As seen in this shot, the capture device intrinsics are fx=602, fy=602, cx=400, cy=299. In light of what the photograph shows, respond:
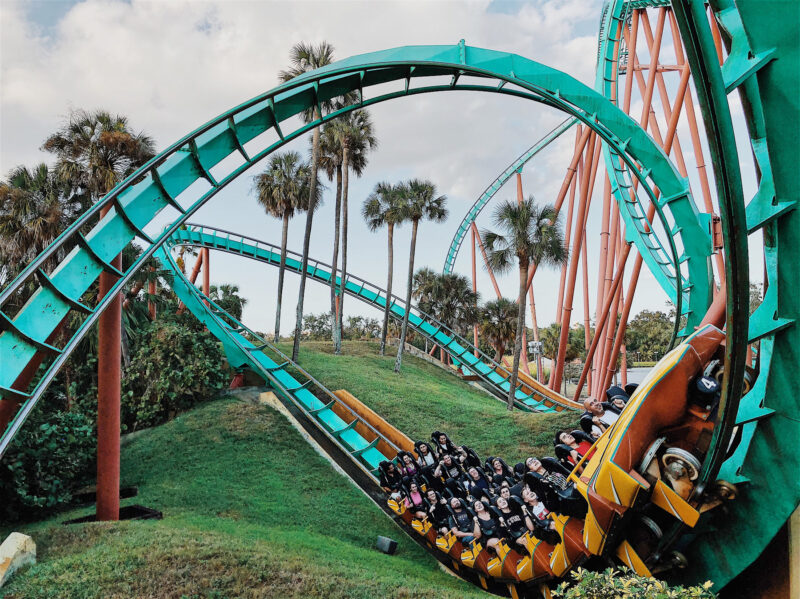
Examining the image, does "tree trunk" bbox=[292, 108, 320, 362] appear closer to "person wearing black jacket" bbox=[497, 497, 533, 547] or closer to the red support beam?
the red support beam

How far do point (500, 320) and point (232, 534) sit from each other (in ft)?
72.6

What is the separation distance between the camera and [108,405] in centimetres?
853

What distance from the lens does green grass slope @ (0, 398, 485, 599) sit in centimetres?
576

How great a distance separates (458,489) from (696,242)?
4.37m

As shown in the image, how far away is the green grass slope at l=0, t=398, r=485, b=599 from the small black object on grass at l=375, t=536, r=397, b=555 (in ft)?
0.48

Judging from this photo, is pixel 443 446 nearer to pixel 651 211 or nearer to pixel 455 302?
pixel 651 211

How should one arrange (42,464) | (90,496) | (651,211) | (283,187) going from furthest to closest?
(283,187) → (651,211) → (90,496) → (42,464)

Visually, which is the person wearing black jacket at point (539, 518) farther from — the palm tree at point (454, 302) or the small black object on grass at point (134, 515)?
the palm tree at point (454, 302)

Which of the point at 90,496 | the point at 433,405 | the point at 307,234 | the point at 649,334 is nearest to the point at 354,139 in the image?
the point at 307,234

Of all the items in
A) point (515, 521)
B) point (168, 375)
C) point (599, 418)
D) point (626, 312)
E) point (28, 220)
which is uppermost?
point (28, 220)

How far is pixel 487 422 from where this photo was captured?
14875 mm

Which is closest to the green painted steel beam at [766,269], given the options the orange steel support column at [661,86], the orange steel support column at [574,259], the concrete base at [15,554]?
the concrete base at [15,554]

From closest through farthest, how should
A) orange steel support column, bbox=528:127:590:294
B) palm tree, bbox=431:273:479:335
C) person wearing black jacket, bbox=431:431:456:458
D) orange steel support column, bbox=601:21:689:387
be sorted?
person wearing black jacket, bbox=431:431:456:458, orange steel support column, bbox=601:21:689:387, orange steel support column, bbox=528:127:590:294, palm tree, bbox=431:273:479:335

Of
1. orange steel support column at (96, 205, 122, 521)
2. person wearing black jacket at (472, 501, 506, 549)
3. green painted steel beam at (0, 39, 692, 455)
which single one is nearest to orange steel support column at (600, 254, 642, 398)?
green painted steel beam at (0, 39, 692, 455)
